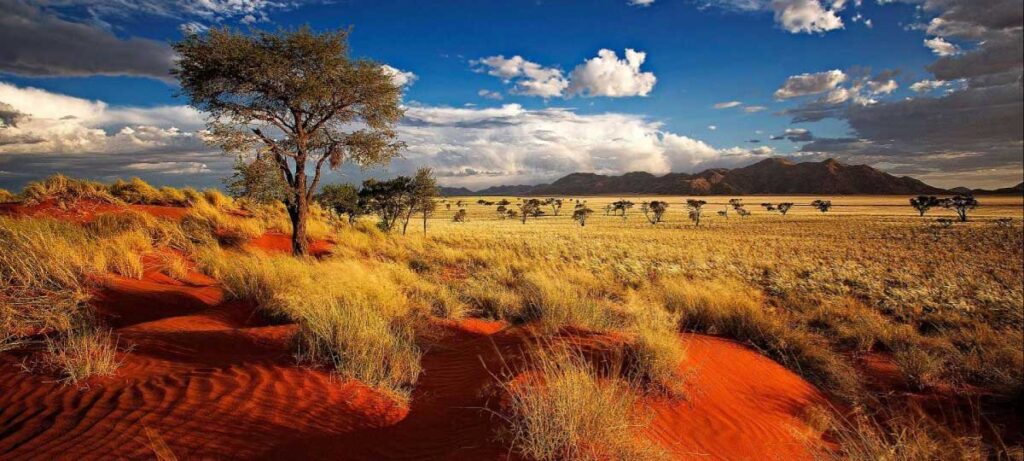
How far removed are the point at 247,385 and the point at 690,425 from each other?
16.8ft

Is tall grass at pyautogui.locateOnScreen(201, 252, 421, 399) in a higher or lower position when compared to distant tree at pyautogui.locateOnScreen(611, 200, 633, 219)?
lower

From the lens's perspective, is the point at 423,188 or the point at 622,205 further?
the point at 622,205

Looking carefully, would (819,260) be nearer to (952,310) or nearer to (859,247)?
(859,247)

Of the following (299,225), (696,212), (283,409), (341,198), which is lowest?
(283,409)

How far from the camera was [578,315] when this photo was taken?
910 cm

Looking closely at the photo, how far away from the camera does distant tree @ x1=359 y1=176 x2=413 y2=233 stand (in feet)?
105

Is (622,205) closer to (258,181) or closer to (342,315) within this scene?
(258,181)

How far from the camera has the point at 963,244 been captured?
33.4 metres

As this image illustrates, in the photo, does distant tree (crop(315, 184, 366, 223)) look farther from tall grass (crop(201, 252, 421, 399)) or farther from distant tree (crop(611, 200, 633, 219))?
distant tree (crop(611, 200, 633, 219))

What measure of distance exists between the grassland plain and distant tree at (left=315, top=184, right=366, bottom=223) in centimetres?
943

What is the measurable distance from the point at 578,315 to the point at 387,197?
87.5 ft

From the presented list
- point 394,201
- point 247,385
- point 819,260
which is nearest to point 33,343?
point 247,385

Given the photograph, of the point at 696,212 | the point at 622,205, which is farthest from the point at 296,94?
the point at 622,205

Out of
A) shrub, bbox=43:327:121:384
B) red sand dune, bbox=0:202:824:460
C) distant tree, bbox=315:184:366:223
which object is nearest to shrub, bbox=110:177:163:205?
distant tree, bbox=315:184:366:223
